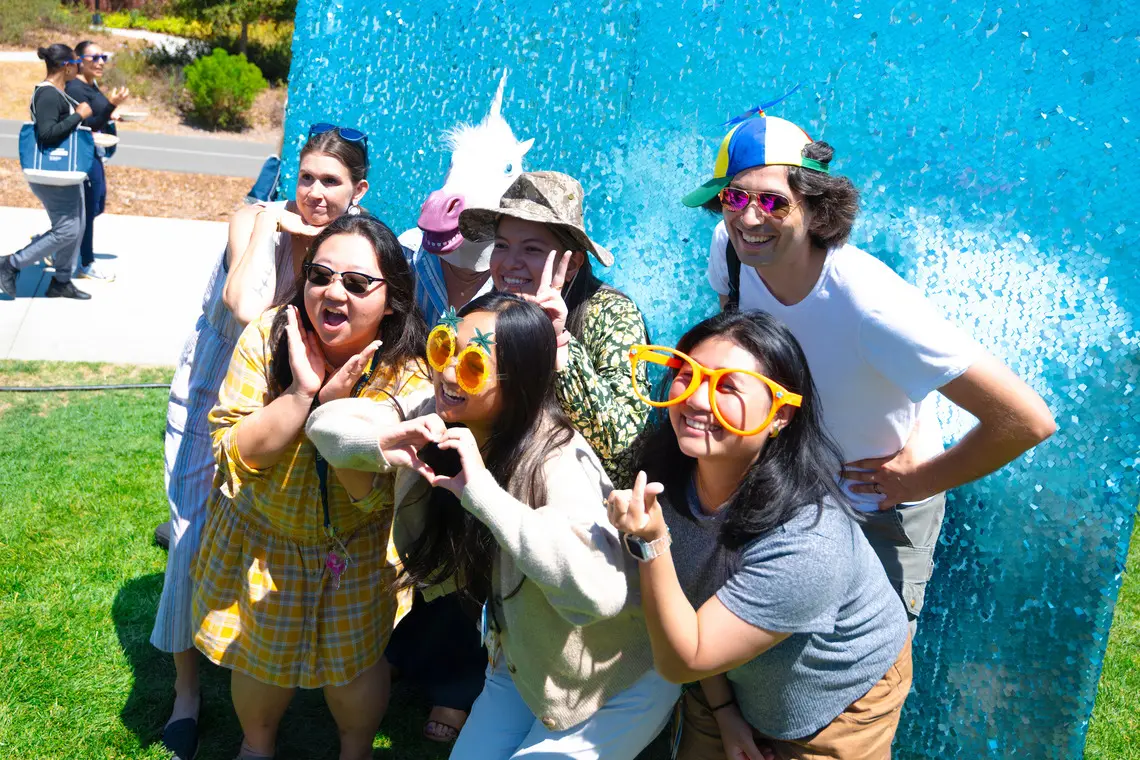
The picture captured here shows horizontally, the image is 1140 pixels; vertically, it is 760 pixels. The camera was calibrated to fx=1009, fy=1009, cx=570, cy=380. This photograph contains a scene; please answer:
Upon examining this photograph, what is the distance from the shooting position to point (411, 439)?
2.25 m

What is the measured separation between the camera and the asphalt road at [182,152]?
15.3 meters

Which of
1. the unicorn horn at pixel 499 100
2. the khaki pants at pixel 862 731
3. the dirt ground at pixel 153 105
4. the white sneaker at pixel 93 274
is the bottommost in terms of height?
the dirt ground at pixel 153 105

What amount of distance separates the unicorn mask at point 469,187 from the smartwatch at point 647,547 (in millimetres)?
1442

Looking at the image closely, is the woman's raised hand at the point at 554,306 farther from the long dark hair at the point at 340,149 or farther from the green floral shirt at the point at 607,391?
the long dark hair at the point at 340,149

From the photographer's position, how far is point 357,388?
2723 millimetres

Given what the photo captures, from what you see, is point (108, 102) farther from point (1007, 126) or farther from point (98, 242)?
point (1007, 126)

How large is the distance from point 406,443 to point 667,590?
698 mm

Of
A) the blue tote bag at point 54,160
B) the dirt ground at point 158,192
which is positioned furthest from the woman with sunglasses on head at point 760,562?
the dirt ground at point 158,192

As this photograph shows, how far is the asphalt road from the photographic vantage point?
15.3 metres

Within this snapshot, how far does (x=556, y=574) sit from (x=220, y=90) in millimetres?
20711

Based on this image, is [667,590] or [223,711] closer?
[667,590]

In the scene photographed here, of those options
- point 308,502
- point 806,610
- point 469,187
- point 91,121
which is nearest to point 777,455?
point 806,610

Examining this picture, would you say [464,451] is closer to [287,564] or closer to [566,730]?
[566,730]

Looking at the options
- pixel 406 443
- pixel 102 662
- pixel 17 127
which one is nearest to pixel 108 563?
pixel 102 662
